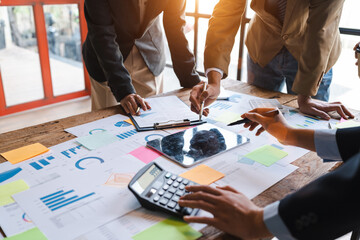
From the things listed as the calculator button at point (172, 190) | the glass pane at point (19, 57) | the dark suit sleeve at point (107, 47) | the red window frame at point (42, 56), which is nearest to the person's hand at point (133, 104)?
the dark suit sleeve at point (107, 47)

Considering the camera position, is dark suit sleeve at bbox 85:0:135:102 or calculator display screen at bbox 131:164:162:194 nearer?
calculator display screen at bbox 131:164:162:194

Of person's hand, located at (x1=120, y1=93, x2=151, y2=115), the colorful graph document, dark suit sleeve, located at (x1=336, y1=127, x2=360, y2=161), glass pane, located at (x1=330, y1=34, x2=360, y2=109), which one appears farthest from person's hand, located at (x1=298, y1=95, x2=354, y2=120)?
glass pane, located at (x1=330, y1=34, x2=360, y2=109)

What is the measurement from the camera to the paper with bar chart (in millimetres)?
694

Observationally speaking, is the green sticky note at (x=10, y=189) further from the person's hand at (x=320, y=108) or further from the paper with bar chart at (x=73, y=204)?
the person's hand at (x=320, y=108)

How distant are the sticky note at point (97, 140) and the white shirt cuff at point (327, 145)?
0.67 meters

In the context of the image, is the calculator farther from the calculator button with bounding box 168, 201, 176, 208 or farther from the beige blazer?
the beige blazer

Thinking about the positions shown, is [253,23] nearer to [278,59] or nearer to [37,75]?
[278,59]

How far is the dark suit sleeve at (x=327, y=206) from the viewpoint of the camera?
1.82 feet

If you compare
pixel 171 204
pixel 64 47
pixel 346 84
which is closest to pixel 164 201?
pixel 171 204

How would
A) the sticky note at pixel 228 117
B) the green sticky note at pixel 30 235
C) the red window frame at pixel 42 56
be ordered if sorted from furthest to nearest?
the red window frame at pixel 42 56, the sticky note at pixel 228 117, the green sticky note at pixel 30 235

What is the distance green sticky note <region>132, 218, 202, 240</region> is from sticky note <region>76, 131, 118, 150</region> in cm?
45

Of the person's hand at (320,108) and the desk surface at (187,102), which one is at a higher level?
the person's hand at (320,108)

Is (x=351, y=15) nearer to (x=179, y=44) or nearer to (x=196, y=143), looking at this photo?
(x=179, y=44)

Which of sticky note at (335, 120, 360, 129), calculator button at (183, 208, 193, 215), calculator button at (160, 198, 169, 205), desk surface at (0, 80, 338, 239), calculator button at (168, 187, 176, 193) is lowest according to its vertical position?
desk surface at (0, 80, 338, 239)
